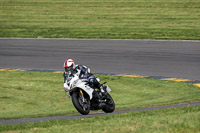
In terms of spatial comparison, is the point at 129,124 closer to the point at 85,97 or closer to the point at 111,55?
the point at 85,97

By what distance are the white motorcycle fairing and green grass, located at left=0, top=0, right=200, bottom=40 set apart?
731 inches

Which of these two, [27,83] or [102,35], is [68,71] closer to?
[27,83]

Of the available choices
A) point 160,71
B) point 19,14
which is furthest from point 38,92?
point 19,14

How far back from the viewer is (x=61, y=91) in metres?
16.4

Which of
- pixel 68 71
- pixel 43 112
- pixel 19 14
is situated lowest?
pixel 43 112

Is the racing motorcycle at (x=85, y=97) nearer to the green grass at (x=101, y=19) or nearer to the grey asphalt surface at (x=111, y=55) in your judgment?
the grey asphalt surface at (x=111, y=55)

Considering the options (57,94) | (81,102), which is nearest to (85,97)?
(81,102)

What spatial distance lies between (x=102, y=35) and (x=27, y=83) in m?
14.6

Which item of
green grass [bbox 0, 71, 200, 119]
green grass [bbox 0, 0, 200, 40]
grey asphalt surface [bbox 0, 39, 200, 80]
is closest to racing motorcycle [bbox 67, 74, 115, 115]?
green grass [bbox 0, 71, 200, 119]

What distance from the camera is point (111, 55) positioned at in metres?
24.7

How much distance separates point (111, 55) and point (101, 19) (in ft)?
43.1

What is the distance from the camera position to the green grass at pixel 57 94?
532 inches

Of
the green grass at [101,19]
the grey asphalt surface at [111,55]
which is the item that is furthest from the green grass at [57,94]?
the green grass at [101,19]

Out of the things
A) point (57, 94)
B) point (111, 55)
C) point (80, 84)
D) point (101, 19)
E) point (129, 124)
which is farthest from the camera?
point (101, 19)
